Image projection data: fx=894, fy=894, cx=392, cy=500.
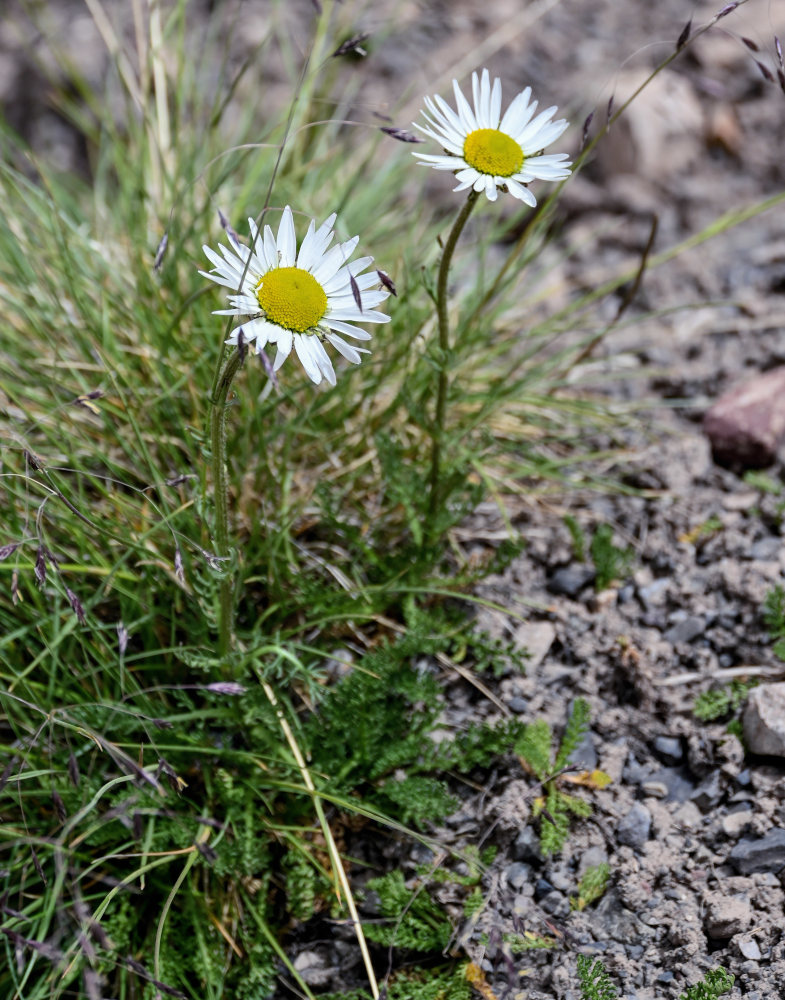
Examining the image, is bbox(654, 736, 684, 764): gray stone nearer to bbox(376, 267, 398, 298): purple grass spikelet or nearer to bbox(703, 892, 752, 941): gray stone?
bbox(703, 892, 752, 941): gray stone

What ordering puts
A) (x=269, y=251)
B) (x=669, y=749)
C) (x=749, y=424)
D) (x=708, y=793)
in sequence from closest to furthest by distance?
(x=269, y=251)
(x=708, y=793)
(x=669, y=749)
(x=749, y=424)

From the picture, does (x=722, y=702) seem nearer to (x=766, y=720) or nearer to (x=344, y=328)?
(x=766, y=720)

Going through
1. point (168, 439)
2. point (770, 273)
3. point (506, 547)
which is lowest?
point (506, 547)

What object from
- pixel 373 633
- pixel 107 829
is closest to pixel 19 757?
pixel 107 829

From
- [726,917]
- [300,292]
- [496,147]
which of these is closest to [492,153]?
[496,147]

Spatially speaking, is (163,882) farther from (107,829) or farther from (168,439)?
(168,439)
